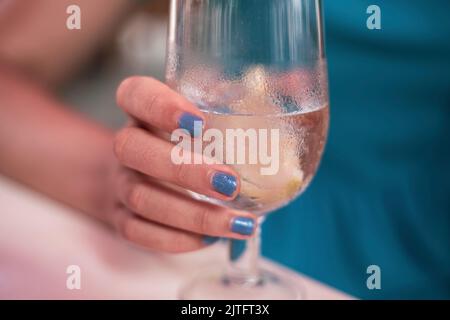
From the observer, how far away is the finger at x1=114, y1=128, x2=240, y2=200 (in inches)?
15.2

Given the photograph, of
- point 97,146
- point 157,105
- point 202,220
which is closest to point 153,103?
point 157,105

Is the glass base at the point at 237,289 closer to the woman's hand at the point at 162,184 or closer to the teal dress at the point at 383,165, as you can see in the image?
the woman's hand at the point at 162,184

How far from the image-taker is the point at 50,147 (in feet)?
2.05

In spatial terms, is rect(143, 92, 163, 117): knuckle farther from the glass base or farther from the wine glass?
the glass base

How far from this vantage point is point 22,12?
0.77 meters

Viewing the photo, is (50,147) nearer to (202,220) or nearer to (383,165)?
A: (202,220)

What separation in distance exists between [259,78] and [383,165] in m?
0.35

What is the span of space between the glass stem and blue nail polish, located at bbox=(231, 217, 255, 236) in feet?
0.06

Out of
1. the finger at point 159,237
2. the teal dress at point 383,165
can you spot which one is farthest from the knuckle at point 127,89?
the teal dress at point 383,165

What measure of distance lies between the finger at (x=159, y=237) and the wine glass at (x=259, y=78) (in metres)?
0.08

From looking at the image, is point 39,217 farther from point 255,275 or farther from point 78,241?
point 255,275

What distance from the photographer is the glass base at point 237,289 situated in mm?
445

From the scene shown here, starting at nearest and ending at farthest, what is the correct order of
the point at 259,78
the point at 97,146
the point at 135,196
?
the point at 259,78
the point at 135,196
the point at 97,146

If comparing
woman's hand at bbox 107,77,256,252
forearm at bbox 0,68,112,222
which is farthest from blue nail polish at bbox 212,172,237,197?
forearm at bbox 0,68,112,222
